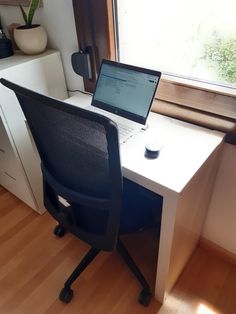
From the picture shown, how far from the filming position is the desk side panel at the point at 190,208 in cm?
90

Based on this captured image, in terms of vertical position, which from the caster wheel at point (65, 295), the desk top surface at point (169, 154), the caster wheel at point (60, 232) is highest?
the desk top surface at point (169, 154)

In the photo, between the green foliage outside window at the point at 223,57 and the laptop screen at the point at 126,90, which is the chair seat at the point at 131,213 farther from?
the green foliage outside window at the point at 223,57

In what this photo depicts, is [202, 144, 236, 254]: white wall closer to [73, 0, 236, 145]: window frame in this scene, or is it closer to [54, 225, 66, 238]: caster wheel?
[73, 0, 236, 145]: window frame

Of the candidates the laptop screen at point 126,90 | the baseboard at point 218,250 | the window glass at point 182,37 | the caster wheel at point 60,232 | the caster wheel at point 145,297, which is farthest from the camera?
the caster wheel at point 60,232

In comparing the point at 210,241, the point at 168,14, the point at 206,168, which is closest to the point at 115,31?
the point at 168,14

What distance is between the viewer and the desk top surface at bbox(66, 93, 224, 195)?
836 mm

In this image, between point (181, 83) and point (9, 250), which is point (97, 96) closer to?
point (181, 83)

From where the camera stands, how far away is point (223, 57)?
39.3 inches

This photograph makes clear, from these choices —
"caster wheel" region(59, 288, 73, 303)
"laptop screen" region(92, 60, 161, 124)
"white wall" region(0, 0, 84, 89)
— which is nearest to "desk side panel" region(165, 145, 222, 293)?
"laptop screen" region(92, 60, 161, 124)

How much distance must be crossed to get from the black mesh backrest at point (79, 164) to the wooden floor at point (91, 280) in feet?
1.47

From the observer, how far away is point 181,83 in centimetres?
109

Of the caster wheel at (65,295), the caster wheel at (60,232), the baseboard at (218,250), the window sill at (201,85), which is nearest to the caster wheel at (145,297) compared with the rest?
the caster wheel at (65,295)

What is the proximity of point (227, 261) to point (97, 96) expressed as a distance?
1.16 m

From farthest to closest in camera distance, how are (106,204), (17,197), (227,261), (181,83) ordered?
1. (17,197)
2. (227,261)
3. (181,83)
4. (106,204)
